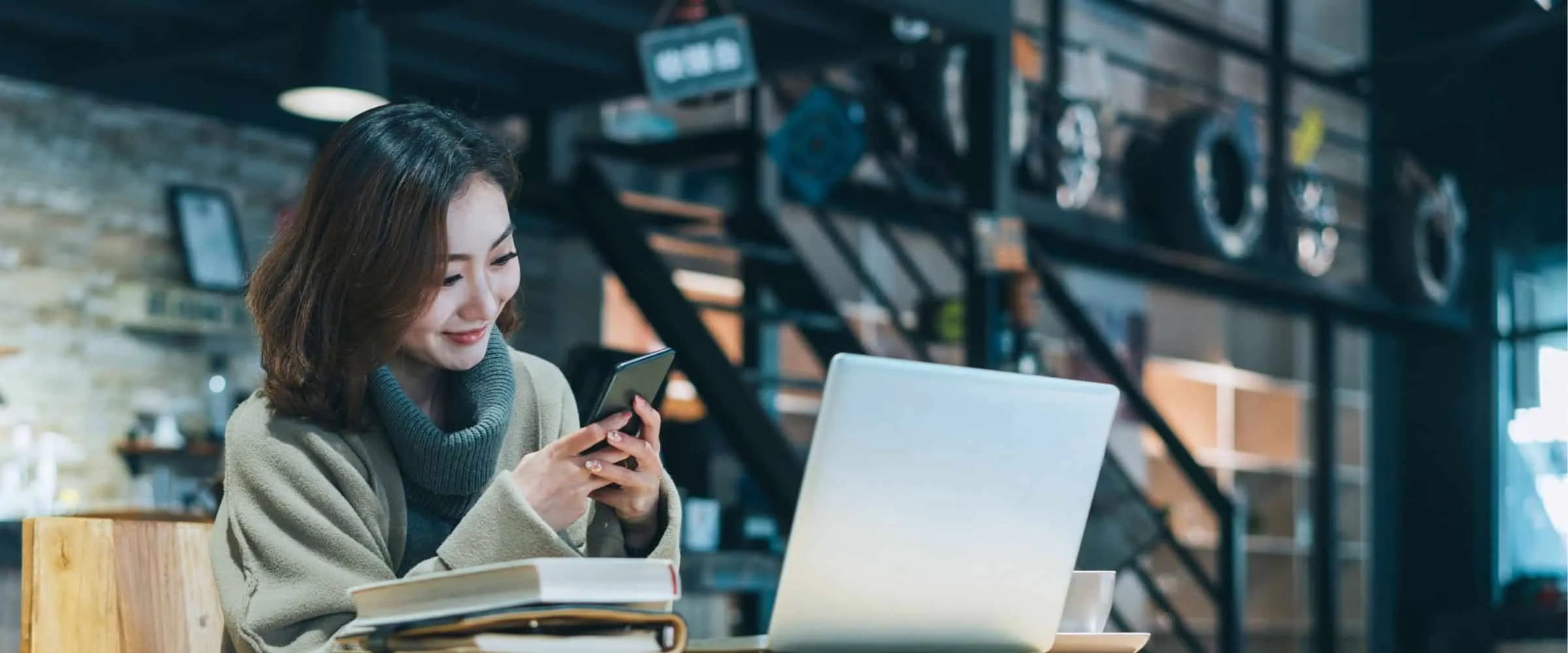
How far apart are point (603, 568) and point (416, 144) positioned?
0.53 meters

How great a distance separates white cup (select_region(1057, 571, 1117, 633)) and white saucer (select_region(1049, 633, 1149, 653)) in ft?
0.10

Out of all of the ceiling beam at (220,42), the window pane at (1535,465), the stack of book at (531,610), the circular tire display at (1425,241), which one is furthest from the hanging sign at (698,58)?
the window pane at (1535,465)

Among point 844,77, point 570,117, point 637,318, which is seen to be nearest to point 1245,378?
point 844,77

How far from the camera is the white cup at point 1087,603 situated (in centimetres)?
172

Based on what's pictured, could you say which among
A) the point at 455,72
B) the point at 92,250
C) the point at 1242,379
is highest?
the point at 455,72

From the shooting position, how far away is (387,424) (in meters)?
1.66

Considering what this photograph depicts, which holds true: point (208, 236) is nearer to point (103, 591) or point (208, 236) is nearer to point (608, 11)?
point (608, 11)

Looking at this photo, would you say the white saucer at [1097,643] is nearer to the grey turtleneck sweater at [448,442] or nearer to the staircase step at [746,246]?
the grey turtleneck sweater at [448,442]

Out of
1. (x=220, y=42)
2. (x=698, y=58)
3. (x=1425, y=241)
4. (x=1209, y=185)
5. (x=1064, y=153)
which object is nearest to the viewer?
(x=698, y=58)

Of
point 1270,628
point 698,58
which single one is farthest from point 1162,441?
point 1270,628

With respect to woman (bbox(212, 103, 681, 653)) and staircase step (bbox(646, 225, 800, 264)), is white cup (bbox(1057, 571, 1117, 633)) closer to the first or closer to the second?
woman (bbox(212, 103, 681, 653))

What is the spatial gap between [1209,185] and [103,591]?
6243 millimetres

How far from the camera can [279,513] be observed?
62.4 inches

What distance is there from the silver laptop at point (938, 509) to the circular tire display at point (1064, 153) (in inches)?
208
